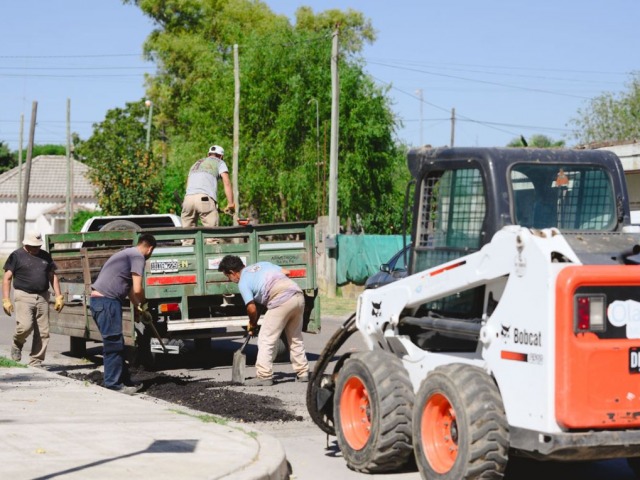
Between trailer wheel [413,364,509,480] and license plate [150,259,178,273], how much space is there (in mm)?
7401

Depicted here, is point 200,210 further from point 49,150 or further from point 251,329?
point 49,150

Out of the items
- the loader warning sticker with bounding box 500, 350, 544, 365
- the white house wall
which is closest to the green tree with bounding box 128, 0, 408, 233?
the white house wall

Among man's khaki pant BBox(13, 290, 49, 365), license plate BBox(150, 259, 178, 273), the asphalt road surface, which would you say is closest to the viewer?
the asphalt road surface

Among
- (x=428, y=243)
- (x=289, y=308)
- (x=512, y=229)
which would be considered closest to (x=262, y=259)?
(x=289, y=308)

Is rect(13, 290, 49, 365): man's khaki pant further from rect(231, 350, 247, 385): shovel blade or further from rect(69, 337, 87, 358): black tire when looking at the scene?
rect(231, 350, 247, 385): shovel blade

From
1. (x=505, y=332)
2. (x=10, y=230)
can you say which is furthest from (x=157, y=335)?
(x=10, y=230)

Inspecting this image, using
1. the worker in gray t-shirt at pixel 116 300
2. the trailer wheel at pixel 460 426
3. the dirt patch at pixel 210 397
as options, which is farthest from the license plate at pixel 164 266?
the trailer wheel at pixel 460 426

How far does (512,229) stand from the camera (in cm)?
722

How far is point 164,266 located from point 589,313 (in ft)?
28.4

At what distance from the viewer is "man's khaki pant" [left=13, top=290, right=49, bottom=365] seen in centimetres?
1479

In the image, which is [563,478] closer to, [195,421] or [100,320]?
[195,421]

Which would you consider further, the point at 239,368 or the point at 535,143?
the point at 535,143

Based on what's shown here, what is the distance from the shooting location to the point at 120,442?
8.73 m

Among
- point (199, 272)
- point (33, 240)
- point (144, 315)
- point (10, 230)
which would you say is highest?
point (10, 230)
